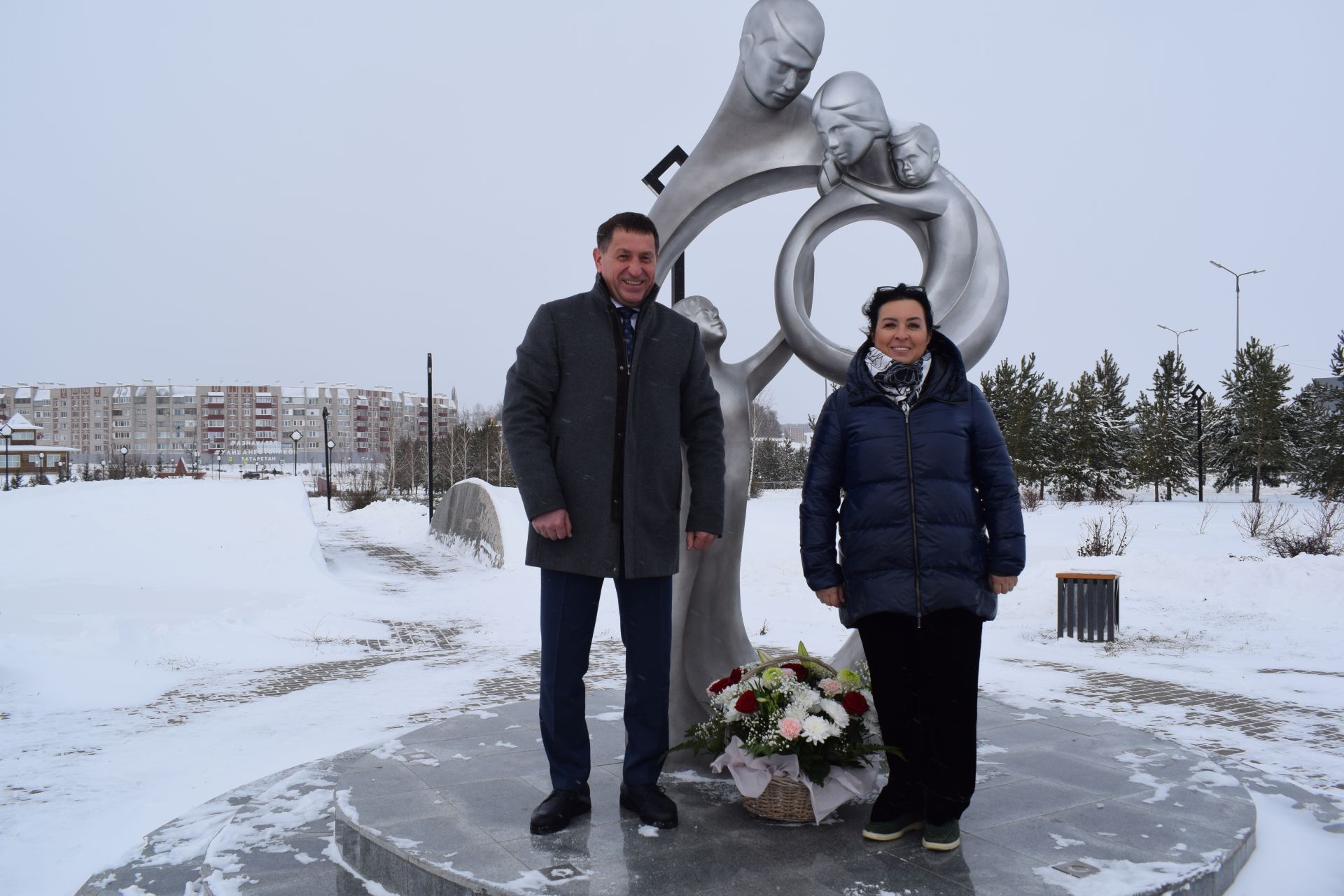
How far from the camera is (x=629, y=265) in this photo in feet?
11.5

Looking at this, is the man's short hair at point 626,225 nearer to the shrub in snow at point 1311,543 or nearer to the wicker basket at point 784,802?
the wicker basket at point 784,802

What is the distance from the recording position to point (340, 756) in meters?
5.49

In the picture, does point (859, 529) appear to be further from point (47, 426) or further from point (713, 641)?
point (47, 426)

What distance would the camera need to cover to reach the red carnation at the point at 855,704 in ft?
12.3

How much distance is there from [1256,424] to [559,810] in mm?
37315

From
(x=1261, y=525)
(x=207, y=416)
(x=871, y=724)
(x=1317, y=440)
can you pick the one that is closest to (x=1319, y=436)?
(x=1317, y=440)

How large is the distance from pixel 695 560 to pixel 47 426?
118 m

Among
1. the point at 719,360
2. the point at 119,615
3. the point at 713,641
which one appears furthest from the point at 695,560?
the point at 119,615

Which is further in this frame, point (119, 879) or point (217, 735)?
point (217, 735)

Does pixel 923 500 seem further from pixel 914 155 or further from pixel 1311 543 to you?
pixel 1311 543

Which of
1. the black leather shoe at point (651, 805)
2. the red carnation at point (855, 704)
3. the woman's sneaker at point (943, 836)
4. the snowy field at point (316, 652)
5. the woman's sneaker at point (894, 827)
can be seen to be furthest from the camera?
the snowy field at point (316, 652)

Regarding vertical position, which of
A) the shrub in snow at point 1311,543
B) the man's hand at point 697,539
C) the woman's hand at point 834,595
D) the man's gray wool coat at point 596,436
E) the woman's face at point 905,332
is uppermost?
the woman's face at point 905,332

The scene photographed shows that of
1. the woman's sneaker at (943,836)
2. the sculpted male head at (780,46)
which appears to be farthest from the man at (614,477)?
the sculpted male head at (780,46)

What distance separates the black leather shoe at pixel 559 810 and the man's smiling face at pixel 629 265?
1.83 metres
